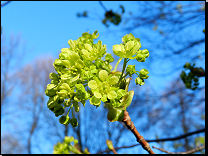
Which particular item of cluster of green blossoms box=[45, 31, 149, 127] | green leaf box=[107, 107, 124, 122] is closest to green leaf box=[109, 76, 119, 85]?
cluster of green blossoms box=[45, 31, 149, 127]

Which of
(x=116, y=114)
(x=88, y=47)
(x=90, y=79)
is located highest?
(x=88, y=47)

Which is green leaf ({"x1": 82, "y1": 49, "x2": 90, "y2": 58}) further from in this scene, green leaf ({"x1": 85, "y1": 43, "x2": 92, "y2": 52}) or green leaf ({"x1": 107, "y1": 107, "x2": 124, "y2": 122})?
green leaf ({"x1": 107, "y1": 107, "x2": 124, "y2": 122})

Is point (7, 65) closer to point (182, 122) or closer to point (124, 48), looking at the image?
point (182, 122)

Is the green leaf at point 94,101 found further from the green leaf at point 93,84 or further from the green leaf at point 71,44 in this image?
the green leaf at point 71,44

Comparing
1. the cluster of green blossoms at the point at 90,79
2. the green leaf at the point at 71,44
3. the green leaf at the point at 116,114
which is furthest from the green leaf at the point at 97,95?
the green leaf at the point at 71,44

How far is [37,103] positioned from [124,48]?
11.7 metres

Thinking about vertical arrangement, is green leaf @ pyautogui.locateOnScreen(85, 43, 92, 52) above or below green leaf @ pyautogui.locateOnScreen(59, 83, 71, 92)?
above

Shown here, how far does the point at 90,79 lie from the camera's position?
657 millimetres

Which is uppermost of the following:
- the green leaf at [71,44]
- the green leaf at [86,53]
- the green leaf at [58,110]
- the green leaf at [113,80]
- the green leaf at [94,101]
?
the green leaf at [71,44]

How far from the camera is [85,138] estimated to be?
33.7ft

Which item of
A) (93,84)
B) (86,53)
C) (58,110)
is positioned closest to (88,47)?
(86,53)

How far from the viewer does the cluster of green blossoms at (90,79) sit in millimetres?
626

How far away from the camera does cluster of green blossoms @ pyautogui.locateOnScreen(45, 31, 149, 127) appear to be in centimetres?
63

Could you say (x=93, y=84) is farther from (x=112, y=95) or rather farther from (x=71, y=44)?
(x=71, y=44)
